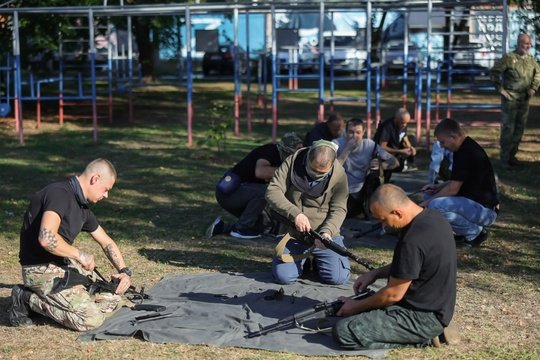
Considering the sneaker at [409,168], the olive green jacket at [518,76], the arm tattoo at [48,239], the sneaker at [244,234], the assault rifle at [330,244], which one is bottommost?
the sneaker at [244,234]

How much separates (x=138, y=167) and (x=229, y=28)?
26.0 meters

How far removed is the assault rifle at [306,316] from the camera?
19.5ft

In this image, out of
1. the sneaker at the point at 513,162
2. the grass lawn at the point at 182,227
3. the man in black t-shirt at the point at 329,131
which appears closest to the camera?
the grass lawn at the point at 182,227

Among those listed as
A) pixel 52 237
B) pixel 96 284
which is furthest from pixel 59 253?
pixel 96 284

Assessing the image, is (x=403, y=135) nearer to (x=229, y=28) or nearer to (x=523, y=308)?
(x=523, y=308)

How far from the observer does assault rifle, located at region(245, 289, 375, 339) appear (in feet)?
19.5

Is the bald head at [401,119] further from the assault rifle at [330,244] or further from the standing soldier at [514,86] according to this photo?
the assault rifle at [330,244]

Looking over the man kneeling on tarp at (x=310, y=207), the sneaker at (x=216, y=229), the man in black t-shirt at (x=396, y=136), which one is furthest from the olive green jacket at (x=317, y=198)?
the man in black t-shirt at (x=396, y=136)

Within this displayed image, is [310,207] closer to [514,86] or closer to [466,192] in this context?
[466,192]

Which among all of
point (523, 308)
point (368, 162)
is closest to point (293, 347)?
point (523, 308)

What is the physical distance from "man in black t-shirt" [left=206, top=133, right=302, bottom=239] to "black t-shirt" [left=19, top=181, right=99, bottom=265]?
2777 mm

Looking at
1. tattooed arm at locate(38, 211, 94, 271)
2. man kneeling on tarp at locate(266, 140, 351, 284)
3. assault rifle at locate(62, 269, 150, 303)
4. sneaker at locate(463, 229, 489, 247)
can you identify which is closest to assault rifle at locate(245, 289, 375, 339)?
man kneeling on tarp at locate(266, 140, 351, 284)

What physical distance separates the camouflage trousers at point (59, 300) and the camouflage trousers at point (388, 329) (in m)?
1.75

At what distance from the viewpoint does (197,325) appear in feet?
20.3
